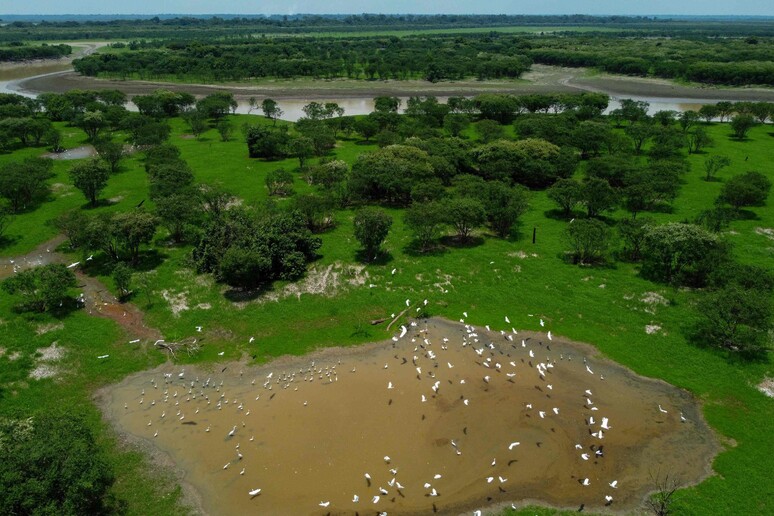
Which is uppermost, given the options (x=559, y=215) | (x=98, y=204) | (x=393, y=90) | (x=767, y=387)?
(x=393, y=90)

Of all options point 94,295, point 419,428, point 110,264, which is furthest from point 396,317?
point 110,264

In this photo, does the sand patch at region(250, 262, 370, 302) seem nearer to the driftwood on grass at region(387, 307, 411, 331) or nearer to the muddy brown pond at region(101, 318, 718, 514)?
the driftwood on grass at region(387, 307, 411, 331)

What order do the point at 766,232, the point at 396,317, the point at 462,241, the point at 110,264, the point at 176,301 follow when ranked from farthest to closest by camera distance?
the point at 766,232
the point at 462,241
the point at 110,264
the point at 176,301
the point at 396,317

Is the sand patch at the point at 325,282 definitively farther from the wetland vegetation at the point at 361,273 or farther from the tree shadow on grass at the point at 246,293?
the tree shadow on grass at the point at 246,293

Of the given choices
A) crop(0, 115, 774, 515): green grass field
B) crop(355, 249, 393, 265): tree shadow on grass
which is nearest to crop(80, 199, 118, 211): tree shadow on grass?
crop(0, 115, 774, 515): green grass field

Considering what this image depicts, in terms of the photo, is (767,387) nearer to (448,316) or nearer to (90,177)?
(448,316)

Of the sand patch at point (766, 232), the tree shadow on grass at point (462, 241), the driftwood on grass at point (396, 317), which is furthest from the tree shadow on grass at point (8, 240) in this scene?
the sand patch at point (766, 232)
